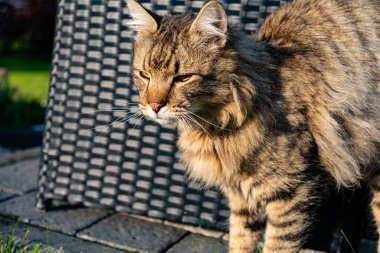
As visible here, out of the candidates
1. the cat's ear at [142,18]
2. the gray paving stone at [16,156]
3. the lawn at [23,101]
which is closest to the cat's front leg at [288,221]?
the cat's ear at [142,18]

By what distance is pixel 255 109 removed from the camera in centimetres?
164

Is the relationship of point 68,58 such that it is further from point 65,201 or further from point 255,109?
point 255,109

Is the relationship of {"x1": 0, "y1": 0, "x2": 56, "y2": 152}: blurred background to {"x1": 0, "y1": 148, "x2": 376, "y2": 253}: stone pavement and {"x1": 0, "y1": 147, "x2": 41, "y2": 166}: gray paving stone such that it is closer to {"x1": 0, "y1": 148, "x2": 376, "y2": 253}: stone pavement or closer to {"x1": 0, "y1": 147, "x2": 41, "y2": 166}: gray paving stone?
{"x1": 0, "y1": 147, "x2": 41, "y2": 166}: gray paving stone

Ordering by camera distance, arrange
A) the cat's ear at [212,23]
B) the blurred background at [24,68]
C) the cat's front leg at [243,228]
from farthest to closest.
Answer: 1. the blurred background at [24,68]
2. the cat's front leg at [243,228]
3. the cat's ear at [212,23]

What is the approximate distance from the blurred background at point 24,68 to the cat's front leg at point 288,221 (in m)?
2.73

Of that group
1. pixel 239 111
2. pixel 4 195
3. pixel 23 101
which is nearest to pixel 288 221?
pixel 239 111

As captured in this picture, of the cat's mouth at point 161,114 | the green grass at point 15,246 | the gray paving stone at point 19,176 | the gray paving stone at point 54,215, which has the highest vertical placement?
the cat's mouth at point 161,114

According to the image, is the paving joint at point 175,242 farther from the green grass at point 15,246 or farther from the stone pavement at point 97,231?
the green grass at point 15,246

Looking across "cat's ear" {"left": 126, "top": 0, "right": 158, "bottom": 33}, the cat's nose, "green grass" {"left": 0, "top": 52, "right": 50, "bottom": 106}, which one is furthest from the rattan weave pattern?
"green grass" {"left": 0, "top": 52, "right": 50, "bottom": 106}

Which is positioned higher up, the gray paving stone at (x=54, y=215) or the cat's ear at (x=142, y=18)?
the cat's ear at (x=142, y=18)

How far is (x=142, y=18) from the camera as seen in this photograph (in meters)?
1.73

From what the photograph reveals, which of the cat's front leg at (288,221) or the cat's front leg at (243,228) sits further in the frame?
the cat's front leg at (243,228)

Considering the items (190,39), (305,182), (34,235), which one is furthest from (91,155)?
(305,182)

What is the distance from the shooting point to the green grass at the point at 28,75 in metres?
5.10
